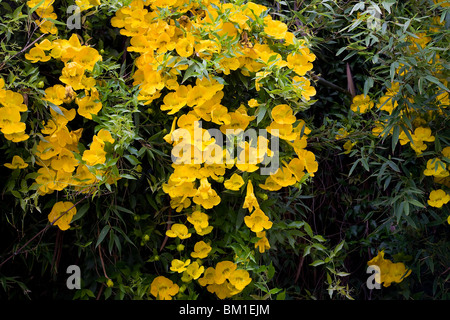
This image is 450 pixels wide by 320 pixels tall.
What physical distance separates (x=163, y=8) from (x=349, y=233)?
1.16 m

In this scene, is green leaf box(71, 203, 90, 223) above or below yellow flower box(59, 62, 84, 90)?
below

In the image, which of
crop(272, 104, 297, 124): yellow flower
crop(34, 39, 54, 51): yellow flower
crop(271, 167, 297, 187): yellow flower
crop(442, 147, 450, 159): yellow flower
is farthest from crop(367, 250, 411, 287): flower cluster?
crop(34, 39, 54, 51): yellow flower

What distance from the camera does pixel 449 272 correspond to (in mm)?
1789

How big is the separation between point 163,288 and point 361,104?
3.45ft

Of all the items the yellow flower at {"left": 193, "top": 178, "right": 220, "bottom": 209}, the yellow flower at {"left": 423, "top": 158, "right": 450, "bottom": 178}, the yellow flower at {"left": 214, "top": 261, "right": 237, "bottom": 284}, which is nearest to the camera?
the yellow flower at {"left": 193, "top": 178, "right": 220, "bottom": 209}

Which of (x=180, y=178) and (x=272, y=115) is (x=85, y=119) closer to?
(x=180, y=178)

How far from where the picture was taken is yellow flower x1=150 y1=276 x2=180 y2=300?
4.80 ft

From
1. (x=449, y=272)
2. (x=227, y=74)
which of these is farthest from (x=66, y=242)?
(x=449, y=272)

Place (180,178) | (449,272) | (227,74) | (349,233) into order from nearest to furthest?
(180,178) → (227,74) → (449,272) → (349,233)

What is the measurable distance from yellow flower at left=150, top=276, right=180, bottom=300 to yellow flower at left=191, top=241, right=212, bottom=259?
119 millimetres

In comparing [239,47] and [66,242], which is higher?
[239,47]

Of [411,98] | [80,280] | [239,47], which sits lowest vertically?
[80,280]

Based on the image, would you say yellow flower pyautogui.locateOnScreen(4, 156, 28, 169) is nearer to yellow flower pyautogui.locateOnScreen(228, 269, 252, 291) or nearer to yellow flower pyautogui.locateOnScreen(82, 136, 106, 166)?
yellow flower pyautogui.locateOnScreen(82, 136, 106, 166)

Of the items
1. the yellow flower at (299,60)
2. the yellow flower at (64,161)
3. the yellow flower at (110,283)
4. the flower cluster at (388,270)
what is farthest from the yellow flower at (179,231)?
the flower cluster at (388,270)
